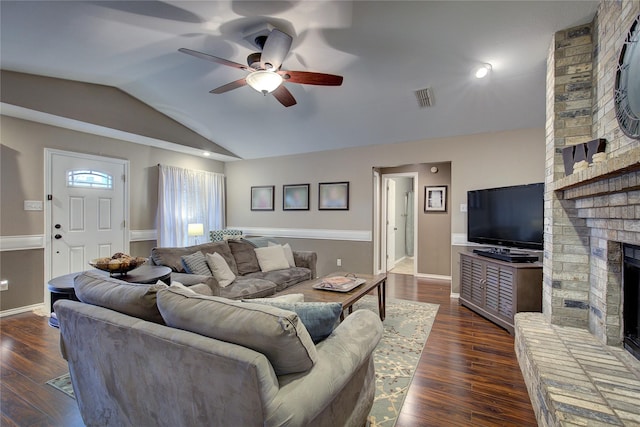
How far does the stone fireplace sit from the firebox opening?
2 cm

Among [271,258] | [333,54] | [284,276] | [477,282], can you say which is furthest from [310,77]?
[477,282]

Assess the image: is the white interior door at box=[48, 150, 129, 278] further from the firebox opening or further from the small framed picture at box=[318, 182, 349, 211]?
the firebox opening

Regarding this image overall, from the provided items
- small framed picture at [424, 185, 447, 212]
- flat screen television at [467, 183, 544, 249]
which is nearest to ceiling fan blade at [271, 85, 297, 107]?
flat screen television at [467, 183, 544, 249]

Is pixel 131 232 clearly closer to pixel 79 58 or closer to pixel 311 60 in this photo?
pixel 79 58

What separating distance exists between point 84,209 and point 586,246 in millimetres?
Answer: 5642

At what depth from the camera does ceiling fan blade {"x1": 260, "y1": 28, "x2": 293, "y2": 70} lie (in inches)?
87.3

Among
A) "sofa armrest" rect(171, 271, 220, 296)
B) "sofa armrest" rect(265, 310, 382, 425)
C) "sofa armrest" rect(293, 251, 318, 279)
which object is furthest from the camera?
"sofa armrest" rect(293, 251, 318, 279)

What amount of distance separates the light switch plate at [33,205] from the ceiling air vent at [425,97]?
489 centimetres

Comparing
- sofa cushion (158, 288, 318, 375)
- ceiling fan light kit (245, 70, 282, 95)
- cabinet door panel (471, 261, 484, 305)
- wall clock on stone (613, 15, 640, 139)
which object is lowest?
cabinet door panel (471, 261, 484, 305)

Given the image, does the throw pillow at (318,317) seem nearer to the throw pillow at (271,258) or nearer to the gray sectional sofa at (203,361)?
the gray sectional sofa at (203,361)

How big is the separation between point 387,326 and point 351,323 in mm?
1767

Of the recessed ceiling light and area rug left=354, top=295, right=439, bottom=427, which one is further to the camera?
the recessed ceiling light

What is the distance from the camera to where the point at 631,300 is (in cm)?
183

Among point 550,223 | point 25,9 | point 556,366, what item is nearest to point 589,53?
point 550,223
